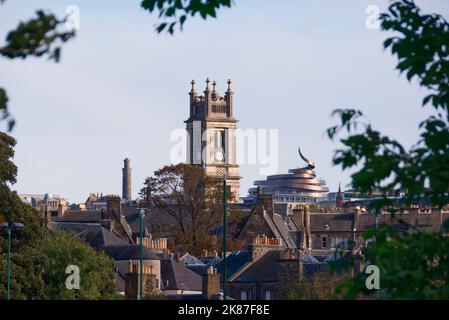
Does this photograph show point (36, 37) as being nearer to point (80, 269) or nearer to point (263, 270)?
point (80, 269)

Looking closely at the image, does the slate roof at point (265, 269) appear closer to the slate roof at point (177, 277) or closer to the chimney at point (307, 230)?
the slate roof at point (177, 277)

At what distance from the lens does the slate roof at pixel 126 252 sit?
9656 centimetres

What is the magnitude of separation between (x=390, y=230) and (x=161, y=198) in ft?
383

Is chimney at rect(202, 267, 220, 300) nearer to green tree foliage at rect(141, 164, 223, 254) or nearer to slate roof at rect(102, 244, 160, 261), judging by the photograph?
slate roof at rect(102, 244, 160, 261)

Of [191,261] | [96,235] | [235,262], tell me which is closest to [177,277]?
[235,262]

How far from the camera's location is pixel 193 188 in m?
138

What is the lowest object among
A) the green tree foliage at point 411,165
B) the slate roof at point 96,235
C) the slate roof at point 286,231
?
the green tree foliage at point 411,165

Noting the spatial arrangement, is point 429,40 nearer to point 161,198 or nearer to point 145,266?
point 145,266

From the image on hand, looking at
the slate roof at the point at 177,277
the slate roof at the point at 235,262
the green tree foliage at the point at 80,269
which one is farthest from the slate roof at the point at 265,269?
the green tree foliage at the point at 80,269

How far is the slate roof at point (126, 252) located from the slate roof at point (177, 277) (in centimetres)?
85

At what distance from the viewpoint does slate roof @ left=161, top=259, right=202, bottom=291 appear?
3622 inches

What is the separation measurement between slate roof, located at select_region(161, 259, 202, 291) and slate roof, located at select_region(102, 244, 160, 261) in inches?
33.3

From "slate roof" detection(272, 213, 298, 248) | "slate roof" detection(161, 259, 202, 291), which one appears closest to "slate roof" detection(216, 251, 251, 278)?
"slate roof" detection(161, 259, 202, 291)
